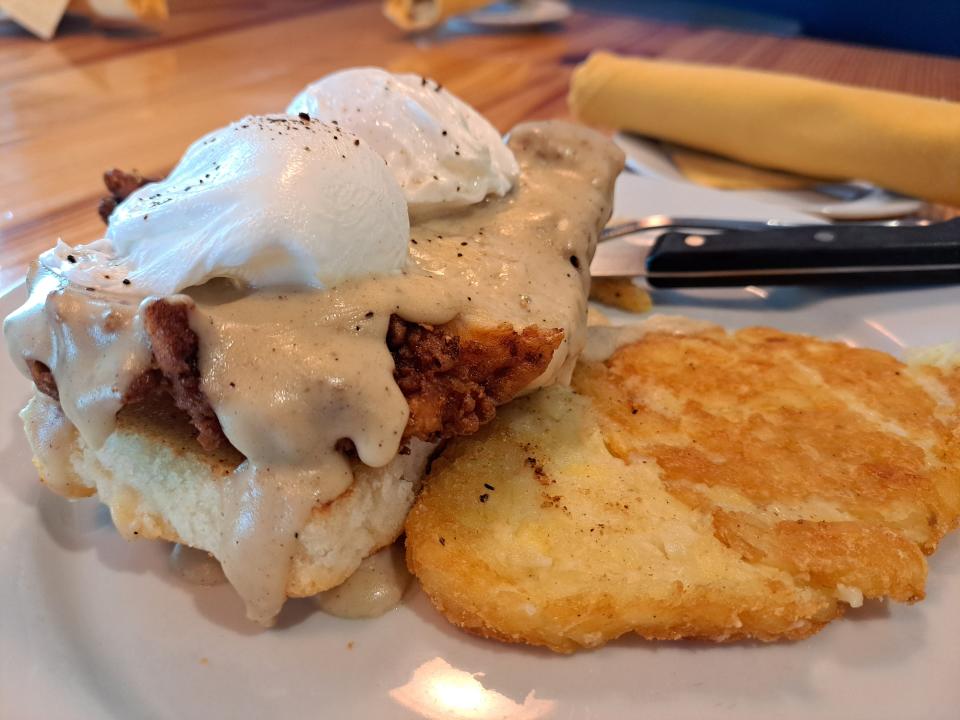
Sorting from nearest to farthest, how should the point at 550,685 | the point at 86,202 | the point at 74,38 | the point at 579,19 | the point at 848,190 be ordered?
the point at 550,685 < the point at 86,202 < the point at 848,190 < the point at 74,38 < the point at 579,19

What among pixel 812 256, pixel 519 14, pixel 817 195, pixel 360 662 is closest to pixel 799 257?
pixel 812 256

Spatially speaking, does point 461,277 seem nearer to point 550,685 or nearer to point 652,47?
point 550,685

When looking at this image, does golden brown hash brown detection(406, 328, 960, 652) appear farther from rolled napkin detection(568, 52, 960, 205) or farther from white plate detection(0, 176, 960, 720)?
rolled napkin detection(568, 52, 960, 205)

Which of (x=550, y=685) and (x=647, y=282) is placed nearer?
(x=550, y=685)

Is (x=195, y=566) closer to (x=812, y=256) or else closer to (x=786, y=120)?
(x=812, y=256)

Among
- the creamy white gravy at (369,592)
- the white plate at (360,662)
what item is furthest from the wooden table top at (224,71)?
the creamy white gravy at (369,592)

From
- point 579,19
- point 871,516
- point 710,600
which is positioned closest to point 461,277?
point 710,600

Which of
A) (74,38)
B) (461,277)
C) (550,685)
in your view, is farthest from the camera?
(74,38)
